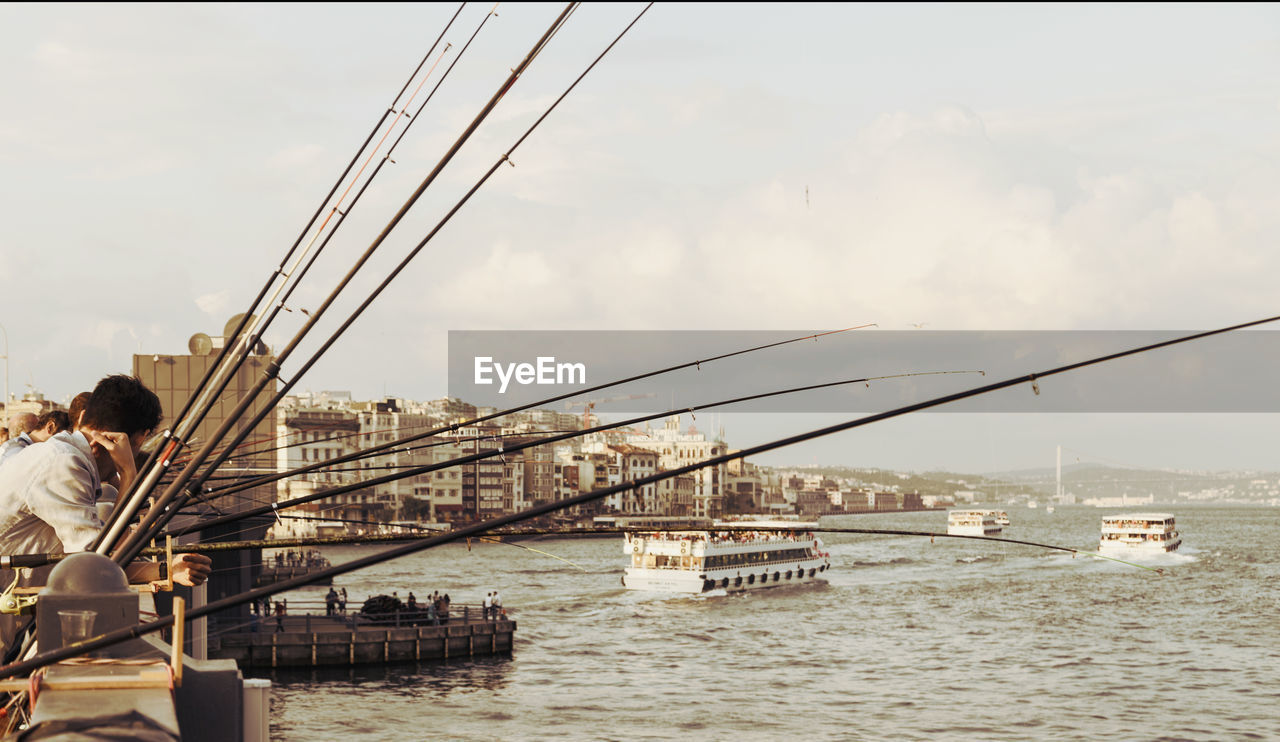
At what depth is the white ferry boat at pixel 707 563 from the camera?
80625 millimetres

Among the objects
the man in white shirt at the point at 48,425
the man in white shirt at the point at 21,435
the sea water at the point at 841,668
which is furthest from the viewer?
the sea water at the point at 841,668

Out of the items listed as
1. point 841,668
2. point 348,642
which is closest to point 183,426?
point 348,642

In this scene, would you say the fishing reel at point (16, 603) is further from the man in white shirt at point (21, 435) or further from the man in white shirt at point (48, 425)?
the man in white shirt at point (48, 425)

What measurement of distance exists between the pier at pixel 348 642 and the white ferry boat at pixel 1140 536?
79.0 m

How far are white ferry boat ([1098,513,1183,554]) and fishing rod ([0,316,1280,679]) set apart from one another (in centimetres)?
11364

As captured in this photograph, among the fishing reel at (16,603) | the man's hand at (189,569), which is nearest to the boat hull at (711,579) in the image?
the man's hand at (189,569)

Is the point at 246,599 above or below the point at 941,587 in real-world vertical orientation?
above

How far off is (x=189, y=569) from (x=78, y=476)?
1.51ft

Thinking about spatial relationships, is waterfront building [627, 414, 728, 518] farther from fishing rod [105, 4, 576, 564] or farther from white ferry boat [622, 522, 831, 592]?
fishing rod [105, 4, 576, 564]

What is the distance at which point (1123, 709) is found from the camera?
43.1 m

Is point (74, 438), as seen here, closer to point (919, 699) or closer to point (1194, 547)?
point (919, 699)

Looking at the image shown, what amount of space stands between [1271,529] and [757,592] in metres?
124

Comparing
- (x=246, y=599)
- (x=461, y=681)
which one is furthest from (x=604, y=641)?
(x=246, y=599)

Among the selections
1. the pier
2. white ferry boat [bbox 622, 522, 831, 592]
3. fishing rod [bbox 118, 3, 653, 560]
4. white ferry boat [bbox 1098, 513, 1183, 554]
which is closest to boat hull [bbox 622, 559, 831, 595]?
white ferry boat [bbox 622, 522, 831, 592]
